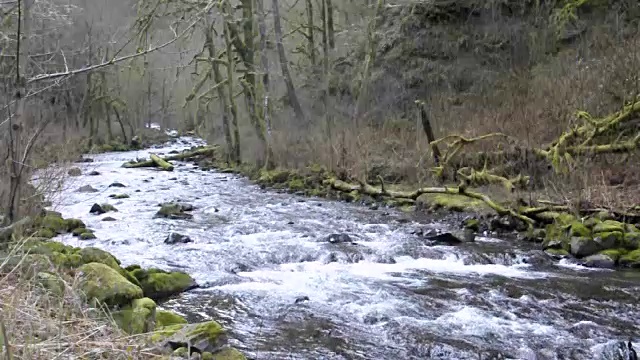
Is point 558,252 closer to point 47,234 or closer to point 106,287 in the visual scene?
point 106,287

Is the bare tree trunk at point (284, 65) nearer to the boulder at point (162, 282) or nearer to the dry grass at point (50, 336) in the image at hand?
the boulder at point (162, 282)

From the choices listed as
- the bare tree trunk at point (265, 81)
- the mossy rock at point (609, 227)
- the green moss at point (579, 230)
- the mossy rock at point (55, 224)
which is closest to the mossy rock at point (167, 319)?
the mossy rock at point (55, 224)

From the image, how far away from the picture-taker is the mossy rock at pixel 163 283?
681 cm

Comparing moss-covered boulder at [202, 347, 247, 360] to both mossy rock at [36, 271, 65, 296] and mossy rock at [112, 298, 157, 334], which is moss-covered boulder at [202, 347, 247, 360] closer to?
mossy rock at [112, 298, 157, 334]

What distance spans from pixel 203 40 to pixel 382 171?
38.0ft

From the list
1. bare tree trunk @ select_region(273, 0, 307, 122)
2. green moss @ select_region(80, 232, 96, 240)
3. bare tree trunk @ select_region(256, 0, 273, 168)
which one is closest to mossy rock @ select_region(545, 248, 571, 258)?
green moss @ select_region(80, 232, 96, 240)

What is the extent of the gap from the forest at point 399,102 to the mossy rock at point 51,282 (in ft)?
2.43

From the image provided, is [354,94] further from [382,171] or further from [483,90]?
[382,171]

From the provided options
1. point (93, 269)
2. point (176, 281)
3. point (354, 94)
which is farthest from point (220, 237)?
point (354, 94)

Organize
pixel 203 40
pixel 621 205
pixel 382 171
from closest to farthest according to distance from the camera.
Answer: pixel 621 205
pixel 382 171
pixel 203 40

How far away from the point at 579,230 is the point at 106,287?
7004mm

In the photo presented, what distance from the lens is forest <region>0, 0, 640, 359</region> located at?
8.17 metres

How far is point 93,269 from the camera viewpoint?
5.48 metres

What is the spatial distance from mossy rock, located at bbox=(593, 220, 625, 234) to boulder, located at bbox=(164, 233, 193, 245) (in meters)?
6.60
